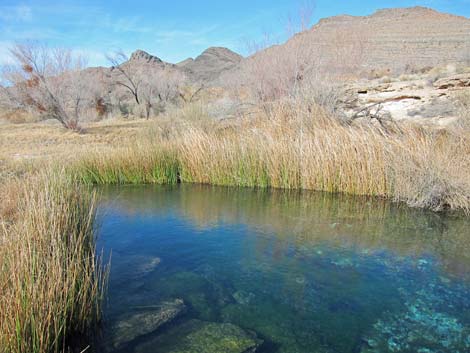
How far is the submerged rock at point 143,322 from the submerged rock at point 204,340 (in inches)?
5.3

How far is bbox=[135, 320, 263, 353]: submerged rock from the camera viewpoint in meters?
2.66

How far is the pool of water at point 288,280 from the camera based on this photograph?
9.20ft

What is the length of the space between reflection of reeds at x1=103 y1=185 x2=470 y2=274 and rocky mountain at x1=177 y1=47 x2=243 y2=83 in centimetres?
4194

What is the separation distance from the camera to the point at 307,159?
7309 mm

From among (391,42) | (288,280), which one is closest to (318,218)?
(288,280)

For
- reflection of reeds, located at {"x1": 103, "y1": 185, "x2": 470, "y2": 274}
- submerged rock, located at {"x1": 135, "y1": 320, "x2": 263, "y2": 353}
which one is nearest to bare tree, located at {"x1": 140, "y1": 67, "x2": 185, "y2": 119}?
reflection of reeds, located at {"x1": 103, "y1": 185, "x2": 470, "y2": 274}

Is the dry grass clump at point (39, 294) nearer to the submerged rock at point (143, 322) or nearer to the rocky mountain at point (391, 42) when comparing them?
the submerged rock at point (143, 322)

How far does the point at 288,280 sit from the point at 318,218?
2229 millimetres

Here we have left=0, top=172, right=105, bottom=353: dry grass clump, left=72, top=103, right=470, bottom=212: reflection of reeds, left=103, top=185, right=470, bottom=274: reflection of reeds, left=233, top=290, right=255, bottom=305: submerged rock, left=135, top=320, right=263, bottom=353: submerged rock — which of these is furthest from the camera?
left=72, top=103, right=470, bottom=212: reflection of reeds

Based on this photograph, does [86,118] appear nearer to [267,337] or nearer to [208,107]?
[208,107]

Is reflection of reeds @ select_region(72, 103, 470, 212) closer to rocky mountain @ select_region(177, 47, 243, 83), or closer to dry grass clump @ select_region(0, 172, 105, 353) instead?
dry grass clump @ select_region(0, 172, 105, 353)

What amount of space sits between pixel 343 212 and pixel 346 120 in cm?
274

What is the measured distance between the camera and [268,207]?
6504mm

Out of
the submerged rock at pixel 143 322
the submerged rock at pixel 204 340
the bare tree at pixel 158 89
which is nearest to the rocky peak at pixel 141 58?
the bare tree at pixel 158 89
